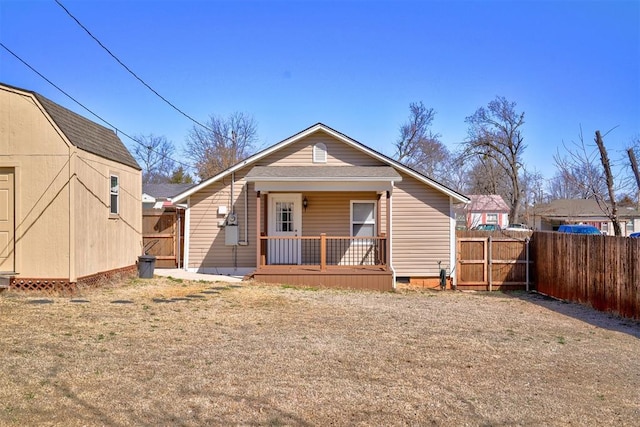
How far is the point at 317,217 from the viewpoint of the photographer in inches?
613

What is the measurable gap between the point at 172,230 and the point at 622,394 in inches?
564

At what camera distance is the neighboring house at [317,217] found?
1545 cm

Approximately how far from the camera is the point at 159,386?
5074 mm

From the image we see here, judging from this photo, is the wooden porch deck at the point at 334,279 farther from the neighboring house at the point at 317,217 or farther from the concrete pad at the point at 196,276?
the neighboring house at the point at 317,217

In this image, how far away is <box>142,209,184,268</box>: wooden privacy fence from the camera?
1689cm

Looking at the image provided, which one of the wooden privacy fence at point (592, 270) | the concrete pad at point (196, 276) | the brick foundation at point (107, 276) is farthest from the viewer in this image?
the concrete pad at point (196, 276)

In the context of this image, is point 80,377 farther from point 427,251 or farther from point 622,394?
point 427,251

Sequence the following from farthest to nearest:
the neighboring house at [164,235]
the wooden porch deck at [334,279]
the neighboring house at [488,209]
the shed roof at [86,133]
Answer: the neighboring house at [488,209] → the neighboring house at [164,235] → the wooden porch deck at [334,279] → the shed roof at [86,133]

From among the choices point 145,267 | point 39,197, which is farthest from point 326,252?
point 39,197

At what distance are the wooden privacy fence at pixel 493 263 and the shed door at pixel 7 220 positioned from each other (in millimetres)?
11862

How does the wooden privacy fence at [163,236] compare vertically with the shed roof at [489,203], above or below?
below

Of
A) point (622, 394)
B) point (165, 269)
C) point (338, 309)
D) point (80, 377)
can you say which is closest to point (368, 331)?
point (338, 309)

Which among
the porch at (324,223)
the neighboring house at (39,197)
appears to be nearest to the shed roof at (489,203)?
the porch at (324,223)

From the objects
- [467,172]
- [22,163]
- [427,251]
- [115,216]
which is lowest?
[427,251]
